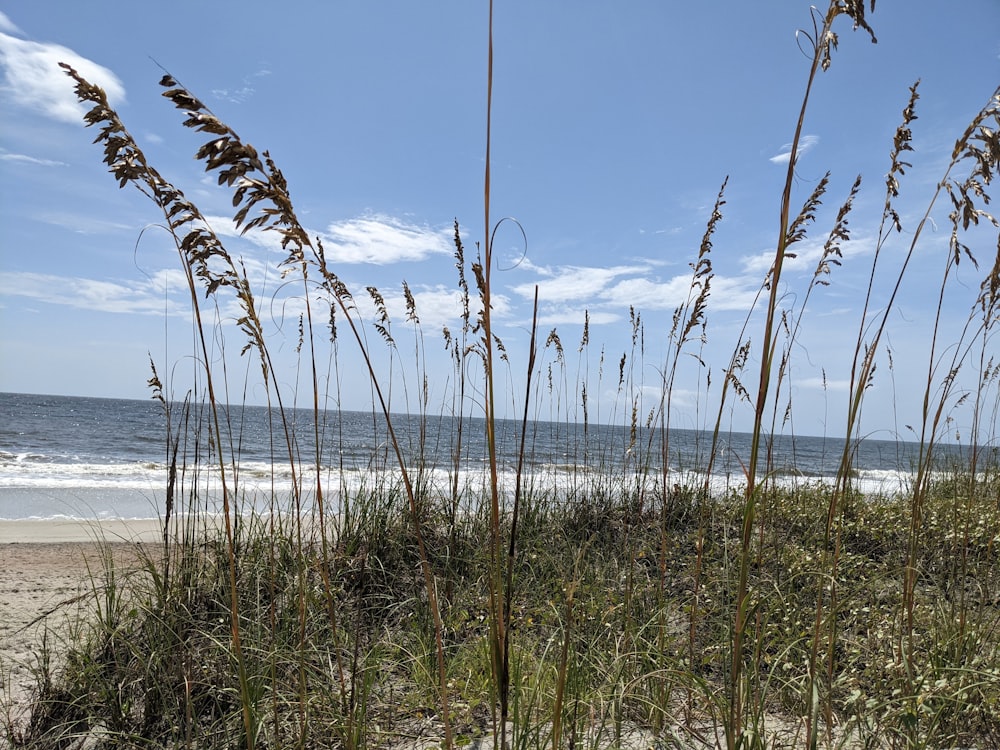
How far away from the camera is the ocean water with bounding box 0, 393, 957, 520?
4.00 meters

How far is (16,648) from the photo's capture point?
11.5 feet

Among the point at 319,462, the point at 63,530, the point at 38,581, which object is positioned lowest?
the point at 63,530

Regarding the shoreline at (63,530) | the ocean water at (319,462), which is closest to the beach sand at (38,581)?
the shoreline at (63,530)

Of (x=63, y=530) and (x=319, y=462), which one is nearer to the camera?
(x=319, y=462)

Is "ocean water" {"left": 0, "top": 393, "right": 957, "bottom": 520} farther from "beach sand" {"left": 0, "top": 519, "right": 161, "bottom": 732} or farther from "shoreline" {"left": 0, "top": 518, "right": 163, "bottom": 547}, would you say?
"beach sand" {"left": 0, "top": 519, "right": 161, "bottom": 732}

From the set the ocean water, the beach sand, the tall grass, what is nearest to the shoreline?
the beach sand

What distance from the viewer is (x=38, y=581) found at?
5.41 metres

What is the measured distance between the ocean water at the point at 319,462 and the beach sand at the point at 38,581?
1.96 feet

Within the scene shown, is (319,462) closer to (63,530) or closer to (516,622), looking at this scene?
(516,622)

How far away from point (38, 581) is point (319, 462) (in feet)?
16.4

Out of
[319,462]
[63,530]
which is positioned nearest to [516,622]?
[319,462]

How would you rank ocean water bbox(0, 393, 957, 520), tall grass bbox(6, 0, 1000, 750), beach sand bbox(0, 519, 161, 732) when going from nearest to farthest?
tall grass bbox(6, 0, 1000, 750) → beach sand bbox(0, 519, 161, 732) → ocean water bbox(0, 393, 957, 520)

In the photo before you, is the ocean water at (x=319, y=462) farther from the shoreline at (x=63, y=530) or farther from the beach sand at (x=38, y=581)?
the beach sand at (x=38, y=581)

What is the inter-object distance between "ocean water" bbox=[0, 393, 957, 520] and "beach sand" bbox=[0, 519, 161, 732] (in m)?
0.60
